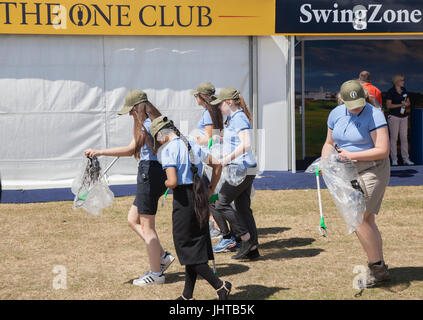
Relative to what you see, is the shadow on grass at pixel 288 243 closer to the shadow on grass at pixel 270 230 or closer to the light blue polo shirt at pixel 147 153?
the shadow on grass at pixel 270 230

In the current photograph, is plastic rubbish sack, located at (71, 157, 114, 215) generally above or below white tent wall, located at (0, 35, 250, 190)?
below

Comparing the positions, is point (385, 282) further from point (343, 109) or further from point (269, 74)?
point (269, 74)

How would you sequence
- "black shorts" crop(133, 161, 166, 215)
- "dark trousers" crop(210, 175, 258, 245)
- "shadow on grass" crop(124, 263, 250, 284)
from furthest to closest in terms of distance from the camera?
1. "dark trousers" crop(210, 175, 258, 245)
2. "shadow on grass" crop(124, 263, 250, 284)
3. "black shorts" crop(133, 161, 166, 215)

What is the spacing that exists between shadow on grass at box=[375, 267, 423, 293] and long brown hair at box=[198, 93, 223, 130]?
8.02ft

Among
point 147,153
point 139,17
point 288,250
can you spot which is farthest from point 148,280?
point 139,17

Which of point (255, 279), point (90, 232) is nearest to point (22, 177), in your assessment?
point (90, 232)

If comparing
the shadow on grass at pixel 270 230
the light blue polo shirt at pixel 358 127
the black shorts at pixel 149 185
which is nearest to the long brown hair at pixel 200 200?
the black shorts at pixel 149 185

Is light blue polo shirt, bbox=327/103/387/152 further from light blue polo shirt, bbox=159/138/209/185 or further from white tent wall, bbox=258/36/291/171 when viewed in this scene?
white tent wall, bbox=258/36/291/171

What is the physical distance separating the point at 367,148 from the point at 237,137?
4.87ft

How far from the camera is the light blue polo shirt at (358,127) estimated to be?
5.46 m

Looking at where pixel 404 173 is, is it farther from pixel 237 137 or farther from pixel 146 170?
pixel 146 170

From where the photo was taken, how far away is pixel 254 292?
5.64 metres

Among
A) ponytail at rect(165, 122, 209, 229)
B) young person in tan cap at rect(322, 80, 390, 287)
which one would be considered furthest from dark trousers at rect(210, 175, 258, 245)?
ponytail at rect(165, 122, 209, 229)

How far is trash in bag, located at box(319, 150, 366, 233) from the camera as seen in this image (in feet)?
17.9
